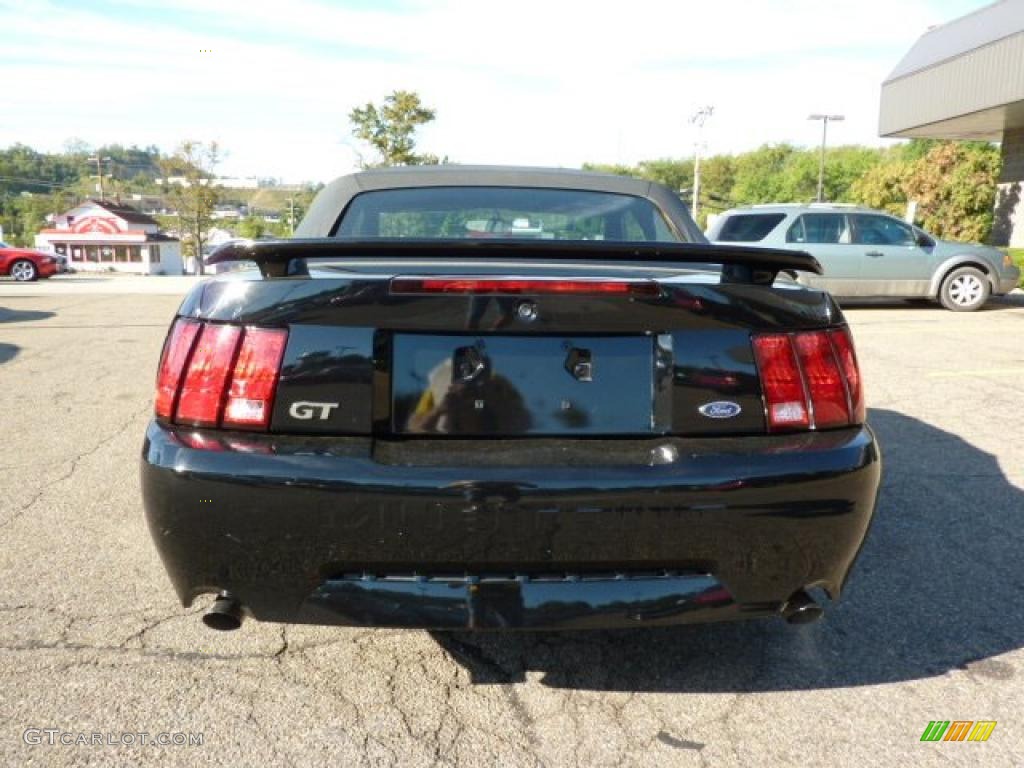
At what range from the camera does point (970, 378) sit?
6.63 m

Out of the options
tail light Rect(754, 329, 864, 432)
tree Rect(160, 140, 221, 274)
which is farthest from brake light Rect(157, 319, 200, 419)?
Result: tree Rect(160, 140, 221, 274)

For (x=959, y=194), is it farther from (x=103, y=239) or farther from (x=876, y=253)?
(x=103, y=239)

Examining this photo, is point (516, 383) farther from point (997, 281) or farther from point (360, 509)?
point (997, 281)

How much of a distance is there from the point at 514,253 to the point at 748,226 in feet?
36.7

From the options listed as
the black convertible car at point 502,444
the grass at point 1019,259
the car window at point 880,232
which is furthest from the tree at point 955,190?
the black convertible car at point 502,444

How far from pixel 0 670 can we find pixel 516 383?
5.89 ft

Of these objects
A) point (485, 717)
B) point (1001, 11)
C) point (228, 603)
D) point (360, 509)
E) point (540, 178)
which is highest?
point (1001, 11)

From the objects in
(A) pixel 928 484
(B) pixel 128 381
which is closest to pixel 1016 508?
(A) pixel 928 484

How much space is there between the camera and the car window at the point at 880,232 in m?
12.1

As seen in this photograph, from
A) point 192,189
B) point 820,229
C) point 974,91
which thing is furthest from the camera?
point 192,189

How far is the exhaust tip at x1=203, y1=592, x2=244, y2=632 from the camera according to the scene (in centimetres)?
190

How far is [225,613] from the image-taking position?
1897mm

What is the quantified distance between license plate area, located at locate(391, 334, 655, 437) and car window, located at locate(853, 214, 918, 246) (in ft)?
38.6

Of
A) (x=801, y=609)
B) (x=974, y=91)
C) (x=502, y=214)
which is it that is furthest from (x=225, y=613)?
(x=974, y=91)
